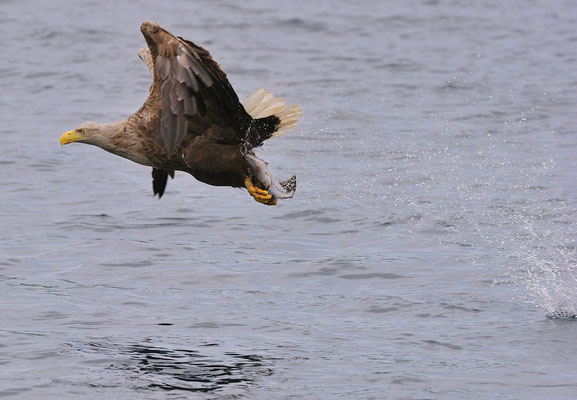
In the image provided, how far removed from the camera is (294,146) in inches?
608

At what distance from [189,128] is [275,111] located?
0.97 meters

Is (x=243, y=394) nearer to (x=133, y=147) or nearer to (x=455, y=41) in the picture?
(x=133, y=147)

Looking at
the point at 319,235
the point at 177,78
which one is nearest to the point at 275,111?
the point at 177,78

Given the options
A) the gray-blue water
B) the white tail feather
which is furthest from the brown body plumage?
the gray-blue water

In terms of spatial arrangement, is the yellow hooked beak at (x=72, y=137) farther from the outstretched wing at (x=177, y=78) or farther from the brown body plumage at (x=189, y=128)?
the outstretched wing at (x=177, y=78)

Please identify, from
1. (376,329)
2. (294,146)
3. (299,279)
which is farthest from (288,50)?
(376,329)

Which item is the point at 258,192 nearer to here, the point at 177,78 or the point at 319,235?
the point at 177,78

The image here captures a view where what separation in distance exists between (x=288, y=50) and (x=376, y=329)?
41.7 ft

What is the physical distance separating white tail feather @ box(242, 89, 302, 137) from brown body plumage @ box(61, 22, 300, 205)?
24 centimetres

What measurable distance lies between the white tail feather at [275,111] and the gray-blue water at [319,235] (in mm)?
1357

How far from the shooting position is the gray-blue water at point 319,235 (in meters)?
8.60

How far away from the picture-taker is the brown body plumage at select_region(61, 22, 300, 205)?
8.38 m

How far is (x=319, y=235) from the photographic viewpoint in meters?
12.1

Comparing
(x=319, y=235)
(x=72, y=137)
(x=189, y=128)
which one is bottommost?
(x=319, y=235)
